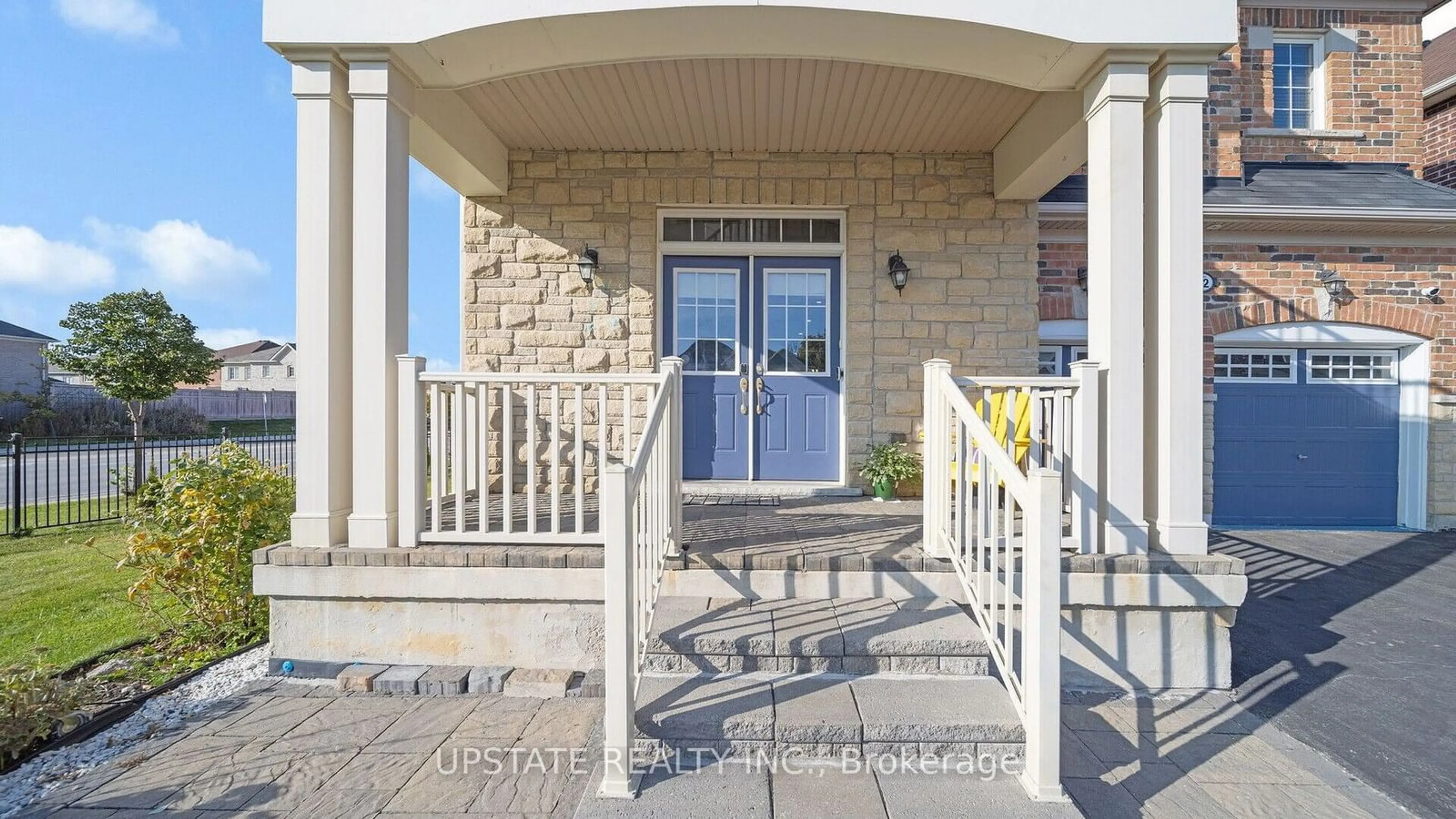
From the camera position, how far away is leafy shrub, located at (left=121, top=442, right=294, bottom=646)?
136 inches

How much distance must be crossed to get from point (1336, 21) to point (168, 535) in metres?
10.7

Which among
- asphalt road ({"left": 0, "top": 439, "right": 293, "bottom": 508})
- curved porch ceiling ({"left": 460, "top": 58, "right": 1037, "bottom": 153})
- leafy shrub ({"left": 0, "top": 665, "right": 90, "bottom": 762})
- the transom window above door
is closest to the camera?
leafy shrub ({"left": 0, "top": 665, "right": 90, "bottom": 762})

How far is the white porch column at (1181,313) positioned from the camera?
3145 mm

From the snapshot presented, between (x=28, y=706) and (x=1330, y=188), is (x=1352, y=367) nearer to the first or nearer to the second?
(x=1330, y=188)

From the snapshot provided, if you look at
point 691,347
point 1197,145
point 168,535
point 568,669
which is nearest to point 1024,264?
point 1197,145

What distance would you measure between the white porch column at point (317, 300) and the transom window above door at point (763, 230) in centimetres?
252

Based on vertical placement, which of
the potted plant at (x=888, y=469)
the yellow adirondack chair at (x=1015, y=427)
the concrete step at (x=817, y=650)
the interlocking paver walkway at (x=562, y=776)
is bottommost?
the interlocking paver walkway at (x=562, y=776)

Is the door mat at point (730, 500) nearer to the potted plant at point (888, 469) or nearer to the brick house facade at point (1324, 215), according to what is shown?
the potted plant at point (888, 469)

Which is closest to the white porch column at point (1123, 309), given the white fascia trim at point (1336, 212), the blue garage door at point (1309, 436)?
the white fascia trim at point (1336, 212)

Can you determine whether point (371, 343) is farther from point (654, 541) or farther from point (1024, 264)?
point (1024, 264)

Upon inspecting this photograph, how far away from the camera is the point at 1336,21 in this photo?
664 centimetres

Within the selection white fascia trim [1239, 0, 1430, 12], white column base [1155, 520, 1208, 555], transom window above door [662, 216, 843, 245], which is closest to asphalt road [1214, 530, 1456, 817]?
white column base [1155, 520, 1208, 555]

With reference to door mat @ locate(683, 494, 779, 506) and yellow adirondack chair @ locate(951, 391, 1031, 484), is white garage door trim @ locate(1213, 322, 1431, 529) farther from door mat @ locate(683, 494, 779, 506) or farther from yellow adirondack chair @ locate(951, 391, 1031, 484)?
door mat @ locate(683, 494, 779, 506)

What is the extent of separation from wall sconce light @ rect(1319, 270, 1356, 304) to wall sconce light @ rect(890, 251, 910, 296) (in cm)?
429
